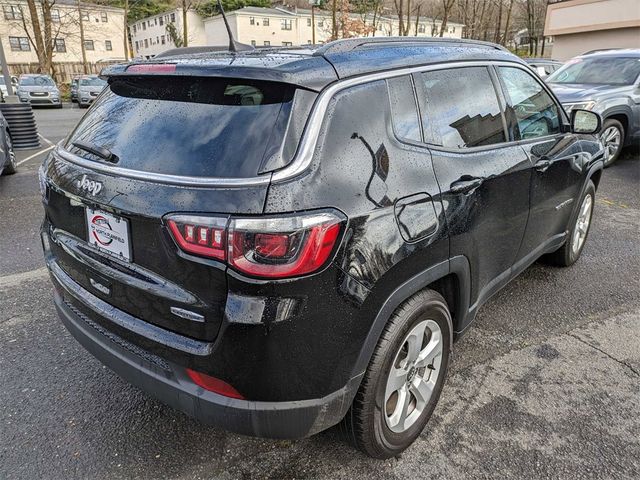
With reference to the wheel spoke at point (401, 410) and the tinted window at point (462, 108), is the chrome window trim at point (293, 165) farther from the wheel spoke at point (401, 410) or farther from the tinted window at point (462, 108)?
the wheel spoke at point (401, 410)

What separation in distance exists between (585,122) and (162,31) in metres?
70.9

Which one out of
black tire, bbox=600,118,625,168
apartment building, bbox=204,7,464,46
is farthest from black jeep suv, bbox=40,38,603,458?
apartment building, bbox=204,7,464,46

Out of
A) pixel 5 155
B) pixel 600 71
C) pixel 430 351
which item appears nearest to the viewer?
pixel 430 351

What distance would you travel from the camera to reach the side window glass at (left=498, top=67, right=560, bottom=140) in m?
2.97

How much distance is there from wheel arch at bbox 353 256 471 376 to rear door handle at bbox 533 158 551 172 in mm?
1016

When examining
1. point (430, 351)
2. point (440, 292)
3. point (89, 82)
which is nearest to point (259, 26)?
point (89, 82)

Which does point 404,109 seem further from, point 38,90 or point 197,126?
point 38,90

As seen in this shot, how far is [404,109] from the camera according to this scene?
2.12 meters

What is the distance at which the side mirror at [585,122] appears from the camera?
367cm

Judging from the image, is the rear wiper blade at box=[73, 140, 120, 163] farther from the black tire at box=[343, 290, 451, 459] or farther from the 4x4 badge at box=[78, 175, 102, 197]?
the black tire at box=[343, 290, 451, 459]

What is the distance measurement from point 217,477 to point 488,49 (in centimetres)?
280

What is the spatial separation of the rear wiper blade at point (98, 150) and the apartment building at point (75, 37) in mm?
52111

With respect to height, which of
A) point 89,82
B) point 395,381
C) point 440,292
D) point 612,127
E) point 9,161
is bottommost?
point 395,381

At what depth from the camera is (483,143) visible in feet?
8.48
